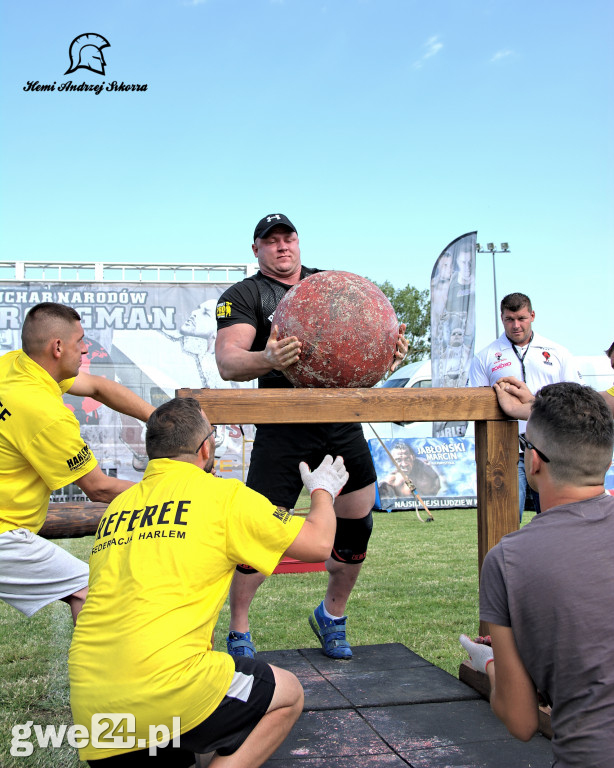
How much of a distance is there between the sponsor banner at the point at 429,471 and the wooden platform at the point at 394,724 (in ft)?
28.8

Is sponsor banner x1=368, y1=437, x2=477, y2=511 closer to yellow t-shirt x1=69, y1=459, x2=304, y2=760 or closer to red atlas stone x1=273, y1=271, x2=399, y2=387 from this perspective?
red atlas stone x1=273, y1=271, x2=399, y2=387

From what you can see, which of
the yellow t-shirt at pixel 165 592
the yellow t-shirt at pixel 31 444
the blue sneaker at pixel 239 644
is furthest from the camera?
the blue sneaker at pixel 239 644

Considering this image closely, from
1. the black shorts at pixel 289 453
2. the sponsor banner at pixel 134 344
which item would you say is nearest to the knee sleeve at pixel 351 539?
the black shorts at pixel 289 453

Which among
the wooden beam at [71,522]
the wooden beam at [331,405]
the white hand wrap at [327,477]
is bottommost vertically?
the wooden beam at [71,522]

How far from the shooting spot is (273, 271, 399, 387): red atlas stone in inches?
114

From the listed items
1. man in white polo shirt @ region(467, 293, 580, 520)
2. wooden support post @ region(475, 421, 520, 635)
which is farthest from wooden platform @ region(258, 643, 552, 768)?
man in white polo shirt @ region(467, 293, 580, 520)

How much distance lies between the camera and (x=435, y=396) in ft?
9.76

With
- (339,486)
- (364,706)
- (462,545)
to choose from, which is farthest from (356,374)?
(462,545)

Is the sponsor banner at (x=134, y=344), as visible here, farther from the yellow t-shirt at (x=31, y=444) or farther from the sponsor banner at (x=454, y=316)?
the yellow t-shirt at (x=31, y=444)

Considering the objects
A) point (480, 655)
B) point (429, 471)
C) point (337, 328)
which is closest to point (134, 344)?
point (429, 471)

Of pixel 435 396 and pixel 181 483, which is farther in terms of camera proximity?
pixel 435 396

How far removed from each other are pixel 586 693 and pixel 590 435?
1.85 feet

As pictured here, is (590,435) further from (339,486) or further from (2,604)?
(2,604)

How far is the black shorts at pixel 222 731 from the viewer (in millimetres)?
1928
